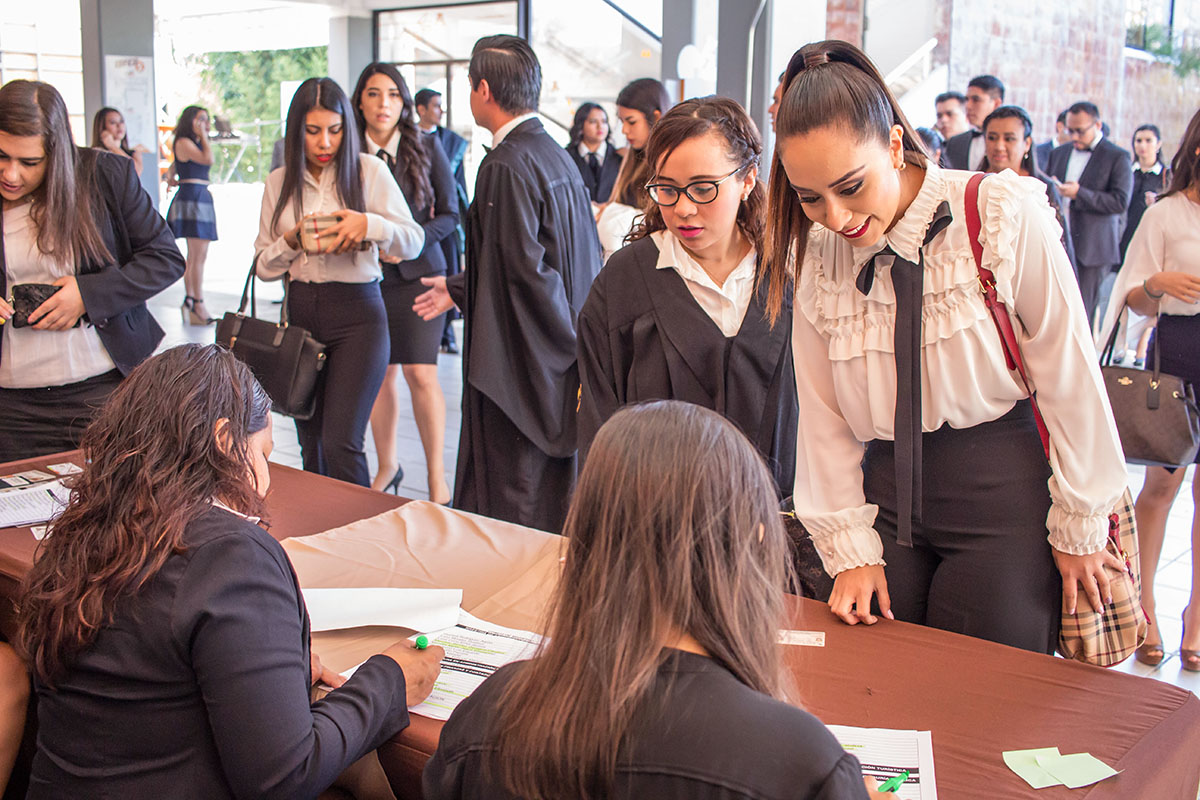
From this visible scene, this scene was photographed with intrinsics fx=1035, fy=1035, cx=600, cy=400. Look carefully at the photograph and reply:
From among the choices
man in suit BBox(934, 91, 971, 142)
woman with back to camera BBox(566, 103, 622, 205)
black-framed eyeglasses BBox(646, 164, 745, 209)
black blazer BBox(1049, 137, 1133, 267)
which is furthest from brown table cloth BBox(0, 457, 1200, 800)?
man in suit BBox(934, 91, 971, 142)

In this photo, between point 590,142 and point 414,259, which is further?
point 590,142

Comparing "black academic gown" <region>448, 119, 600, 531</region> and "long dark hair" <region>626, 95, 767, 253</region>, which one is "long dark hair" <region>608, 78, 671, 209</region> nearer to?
"black academic gown" <region>448, 119, 600, 531</region>

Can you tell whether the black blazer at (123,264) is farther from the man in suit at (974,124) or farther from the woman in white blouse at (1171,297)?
the man in suit at (974,124)

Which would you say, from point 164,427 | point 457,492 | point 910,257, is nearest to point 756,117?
point 457,492

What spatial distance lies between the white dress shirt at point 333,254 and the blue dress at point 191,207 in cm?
572

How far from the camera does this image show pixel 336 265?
3.39 metres

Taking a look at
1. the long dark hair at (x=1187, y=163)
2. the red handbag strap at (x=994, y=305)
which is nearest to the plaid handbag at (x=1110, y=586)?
the red handbag strap at (x=994, y=305)

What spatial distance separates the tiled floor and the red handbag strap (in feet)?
5.44

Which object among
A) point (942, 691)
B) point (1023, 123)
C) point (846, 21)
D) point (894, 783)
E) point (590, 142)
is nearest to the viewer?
point (894, 783)

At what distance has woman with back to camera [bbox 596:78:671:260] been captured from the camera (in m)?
4.00

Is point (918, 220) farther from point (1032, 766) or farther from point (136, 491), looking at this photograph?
point (136, 491)

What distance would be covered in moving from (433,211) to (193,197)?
209 inches

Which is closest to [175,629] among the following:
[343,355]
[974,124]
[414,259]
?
[343,355]

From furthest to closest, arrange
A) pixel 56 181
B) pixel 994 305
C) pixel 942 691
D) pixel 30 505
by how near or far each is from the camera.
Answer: pixel 56 181, pixel 30 505, pixel 994 305, pixel 942 691
